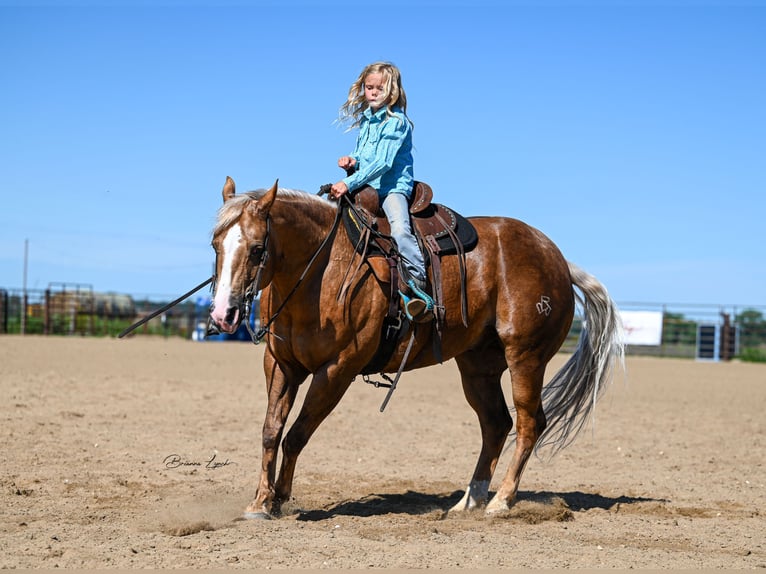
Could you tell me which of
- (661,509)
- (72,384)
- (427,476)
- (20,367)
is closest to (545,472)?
(427,476)

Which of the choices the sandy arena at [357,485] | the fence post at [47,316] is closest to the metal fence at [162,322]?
the fence post at [47,316]

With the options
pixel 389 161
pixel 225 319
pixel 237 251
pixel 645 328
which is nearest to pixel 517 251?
pixel 389 161

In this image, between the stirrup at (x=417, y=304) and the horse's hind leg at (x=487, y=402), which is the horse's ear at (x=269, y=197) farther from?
the horse's hind leg at (x=487, y=402)

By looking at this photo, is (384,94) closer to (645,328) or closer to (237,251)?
(237,251)

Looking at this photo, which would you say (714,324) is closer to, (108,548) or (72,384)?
(72,384)

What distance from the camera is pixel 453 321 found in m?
6.23

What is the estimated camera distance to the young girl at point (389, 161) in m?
5.90

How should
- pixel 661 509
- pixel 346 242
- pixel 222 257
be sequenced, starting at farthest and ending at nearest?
1. pixel 661 509
2. pixel 346 242
3. pixel 222 257

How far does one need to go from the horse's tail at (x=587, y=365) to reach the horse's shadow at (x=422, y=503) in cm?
44

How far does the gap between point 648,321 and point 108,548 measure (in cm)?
2858

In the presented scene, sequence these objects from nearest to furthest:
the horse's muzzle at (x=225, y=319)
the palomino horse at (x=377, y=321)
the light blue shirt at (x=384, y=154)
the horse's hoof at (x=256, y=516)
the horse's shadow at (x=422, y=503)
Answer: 1. the horse's muzzle at (x=225, y=319)
2. the palomino horse at (x=377, y=321)
3. the horse's hoof at (x=256, y=516)
4. the light blue shirt at (x=384, y=154)
5. the horse's shadow at (x=422, y=503)

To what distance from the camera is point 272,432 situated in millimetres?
5645

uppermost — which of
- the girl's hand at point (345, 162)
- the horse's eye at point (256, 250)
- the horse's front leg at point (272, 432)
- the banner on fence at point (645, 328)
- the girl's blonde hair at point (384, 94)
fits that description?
the girl's blonde hair at point (384, 94)

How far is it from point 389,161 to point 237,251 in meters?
1.42
